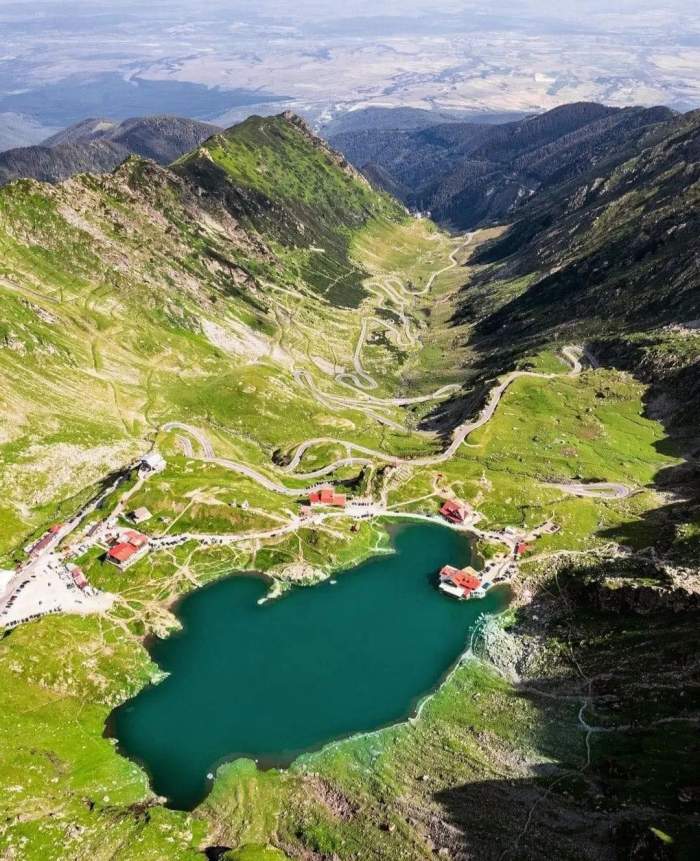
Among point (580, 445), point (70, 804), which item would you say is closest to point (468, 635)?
point (70, 804)

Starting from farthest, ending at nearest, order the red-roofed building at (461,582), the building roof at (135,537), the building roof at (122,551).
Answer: the building roof at (135,537), the building roof at (122,551), the red-roofed building at (461,582)

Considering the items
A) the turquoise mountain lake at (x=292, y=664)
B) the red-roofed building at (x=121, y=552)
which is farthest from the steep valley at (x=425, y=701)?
the turquoise mountain lake at (x=292, y=664)

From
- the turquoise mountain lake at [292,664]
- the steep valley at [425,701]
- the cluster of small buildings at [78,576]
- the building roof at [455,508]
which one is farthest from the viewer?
the building roof at [455,508]

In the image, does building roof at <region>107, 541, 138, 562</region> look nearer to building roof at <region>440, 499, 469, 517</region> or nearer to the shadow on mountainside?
building roof at <region>440, 499, 469, 517</region>

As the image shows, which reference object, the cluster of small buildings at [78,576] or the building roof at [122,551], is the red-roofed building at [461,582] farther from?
the cluster of small buildings at [78,576]

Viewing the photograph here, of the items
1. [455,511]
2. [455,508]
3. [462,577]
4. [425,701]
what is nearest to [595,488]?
[455,508]

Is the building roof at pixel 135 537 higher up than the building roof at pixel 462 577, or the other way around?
the building roof at pixel 135 537

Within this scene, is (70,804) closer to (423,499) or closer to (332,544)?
(332,544)

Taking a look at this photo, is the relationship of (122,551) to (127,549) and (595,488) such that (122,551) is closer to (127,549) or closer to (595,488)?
(127,549)
